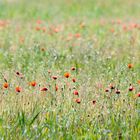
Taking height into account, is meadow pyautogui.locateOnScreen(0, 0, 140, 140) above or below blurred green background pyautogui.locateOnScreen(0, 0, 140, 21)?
above

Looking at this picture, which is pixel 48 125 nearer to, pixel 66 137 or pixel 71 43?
pixel 66 137

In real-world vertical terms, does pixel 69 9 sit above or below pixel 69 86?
below

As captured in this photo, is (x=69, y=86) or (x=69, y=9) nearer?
(x=69, y=86)

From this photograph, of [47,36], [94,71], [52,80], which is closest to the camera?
[52,80]

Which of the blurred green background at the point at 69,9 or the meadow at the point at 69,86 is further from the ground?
the meadow at the point at 69,86

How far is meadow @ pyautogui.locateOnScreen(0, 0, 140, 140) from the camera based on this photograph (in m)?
5.41

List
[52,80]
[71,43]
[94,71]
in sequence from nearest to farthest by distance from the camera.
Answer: [52,80]
[94,71]
[71,43]

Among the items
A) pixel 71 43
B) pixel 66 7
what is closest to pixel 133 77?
pixel 71 43

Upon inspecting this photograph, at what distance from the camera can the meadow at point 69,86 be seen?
5.41m

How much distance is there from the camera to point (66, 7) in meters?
17.4

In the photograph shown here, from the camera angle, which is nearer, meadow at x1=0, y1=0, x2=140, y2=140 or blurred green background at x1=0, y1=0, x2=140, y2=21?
meadow at x1=0, y1=0, x2=140, y2=140

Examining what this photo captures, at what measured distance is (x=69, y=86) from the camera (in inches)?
249

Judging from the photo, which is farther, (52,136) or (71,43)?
(71,43)

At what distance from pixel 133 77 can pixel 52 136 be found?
6.30 feet
